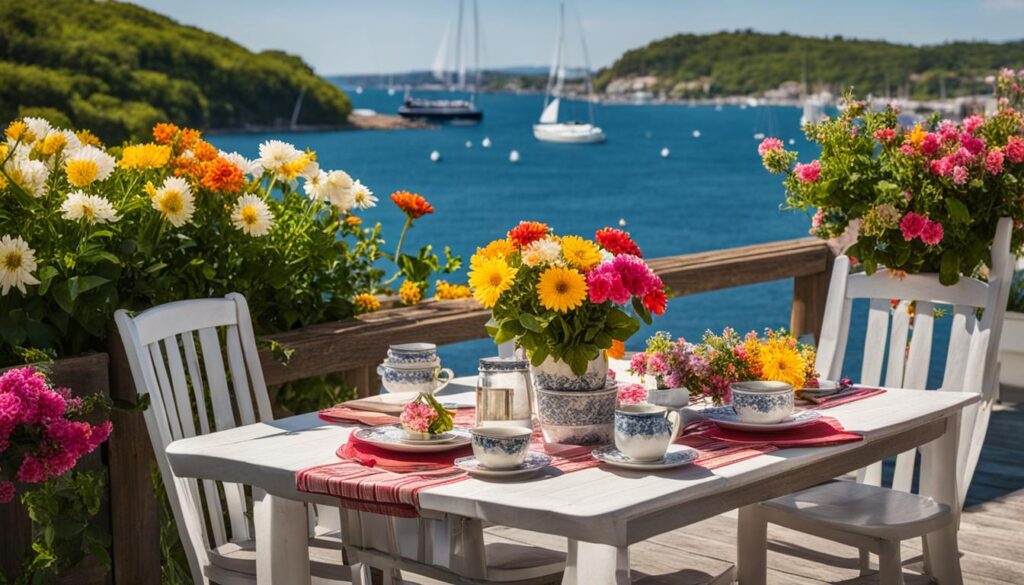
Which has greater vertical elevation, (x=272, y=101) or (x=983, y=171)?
(x=983, y=171)

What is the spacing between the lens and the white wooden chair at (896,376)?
110 inches

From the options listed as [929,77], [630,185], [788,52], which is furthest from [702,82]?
[929,77]

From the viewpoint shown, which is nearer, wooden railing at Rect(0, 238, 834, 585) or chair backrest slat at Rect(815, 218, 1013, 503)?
wooden railing at Rect(0, 238, 834, 585)

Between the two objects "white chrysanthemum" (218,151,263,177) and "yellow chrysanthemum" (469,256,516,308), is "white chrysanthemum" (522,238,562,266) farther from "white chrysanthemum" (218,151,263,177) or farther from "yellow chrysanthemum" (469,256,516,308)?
"white chrysanthemum" (218,151,263,177)

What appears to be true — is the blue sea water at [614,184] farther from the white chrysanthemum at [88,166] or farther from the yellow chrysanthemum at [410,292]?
the white chrysanthemum at [88,166]

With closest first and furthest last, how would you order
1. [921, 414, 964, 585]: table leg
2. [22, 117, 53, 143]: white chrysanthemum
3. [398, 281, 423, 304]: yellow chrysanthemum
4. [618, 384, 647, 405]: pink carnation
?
[618, 384, 647, 405]: pink carnation → [921, 414, 964, 585]: table leg → [22, 117, 53, 143]: white chrysanthemum → [398, 281, 423, 304]: yellow chrysanthemum

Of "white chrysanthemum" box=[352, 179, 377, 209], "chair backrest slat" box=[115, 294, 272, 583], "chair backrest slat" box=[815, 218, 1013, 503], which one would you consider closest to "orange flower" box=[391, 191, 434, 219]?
"white chrysanthemum" box=[352, 179, 377, 209]

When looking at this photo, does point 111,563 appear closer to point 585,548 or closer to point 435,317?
point 435,317

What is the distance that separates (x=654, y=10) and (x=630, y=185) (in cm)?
1964

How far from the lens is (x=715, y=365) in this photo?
8.42ft

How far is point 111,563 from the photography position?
2977 millimetres

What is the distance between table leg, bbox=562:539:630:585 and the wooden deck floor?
34.7 inches

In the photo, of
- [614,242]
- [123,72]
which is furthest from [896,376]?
[123,72]

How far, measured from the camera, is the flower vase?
2283 mm
